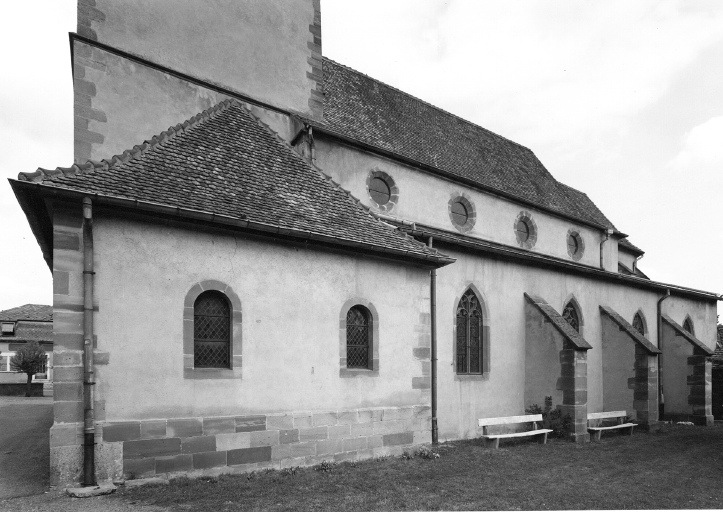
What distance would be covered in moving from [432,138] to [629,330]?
27.6 feet

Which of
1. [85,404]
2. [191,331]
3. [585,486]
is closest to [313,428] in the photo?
[191,331]

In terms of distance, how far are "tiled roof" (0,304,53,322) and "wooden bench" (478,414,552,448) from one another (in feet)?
128

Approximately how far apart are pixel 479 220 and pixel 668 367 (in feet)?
29.8

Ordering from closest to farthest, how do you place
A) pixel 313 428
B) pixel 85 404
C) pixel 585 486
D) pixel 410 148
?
pixel 85 404 < pixel 585 486 < pixel 313 428 < pixel 410 148

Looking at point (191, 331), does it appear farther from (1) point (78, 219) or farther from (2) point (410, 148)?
(2) point (410, 148)

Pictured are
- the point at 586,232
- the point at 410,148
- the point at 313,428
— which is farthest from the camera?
the point at 586,232

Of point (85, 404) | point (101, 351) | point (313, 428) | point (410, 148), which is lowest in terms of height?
point (313, 428)

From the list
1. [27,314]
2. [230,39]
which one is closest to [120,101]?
[230,39]

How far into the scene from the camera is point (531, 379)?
47.1ft

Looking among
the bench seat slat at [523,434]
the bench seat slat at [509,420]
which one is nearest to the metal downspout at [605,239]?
the bench seat slat at [509,420]

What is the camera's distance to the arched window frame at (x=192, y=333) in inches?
327

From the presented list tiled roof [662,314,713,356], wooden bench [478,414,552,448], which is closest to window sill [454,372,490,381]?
wooden bench [478,414,552,448]

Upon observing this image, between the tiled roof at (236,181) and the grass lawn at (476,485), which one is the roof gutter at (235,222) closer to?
the tiled roof at (236,181)

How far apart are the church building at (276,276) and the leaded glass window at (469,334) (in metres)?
0.04
